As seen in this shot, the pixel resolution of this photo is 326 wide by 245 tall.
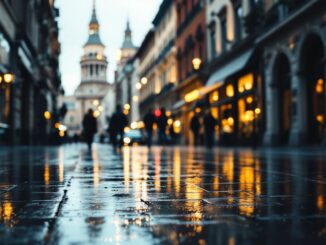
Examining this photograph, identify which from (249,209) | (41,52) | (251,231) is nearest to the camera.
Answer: (251,231)

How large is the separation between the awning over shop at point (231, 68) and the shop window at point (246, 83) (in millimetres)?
895

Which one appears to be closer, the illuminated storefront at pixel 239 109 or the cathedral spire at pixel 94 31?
the illuminated storefront at pixel 239 109

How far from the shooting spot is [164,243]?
7.79 feet

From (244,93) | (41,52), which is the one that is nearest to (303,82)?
(244,93)

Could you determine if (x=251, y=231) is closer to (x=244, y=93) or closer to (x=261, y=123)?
(x=261, y=123)

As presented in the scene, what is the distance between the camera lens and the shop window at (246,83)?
27981 mm

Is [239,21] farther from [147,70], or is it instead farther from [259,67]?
[147,70]

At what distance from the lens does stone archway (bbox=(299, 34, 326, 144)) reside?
2064 centimetres

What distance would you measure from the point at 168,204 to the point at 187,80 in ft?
131

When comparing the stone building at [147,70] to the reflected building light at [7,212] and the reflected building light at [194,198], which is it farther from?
the reflected building light at [7,212]

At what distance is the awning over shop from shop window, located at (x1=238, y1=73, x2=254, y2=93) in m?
0.90

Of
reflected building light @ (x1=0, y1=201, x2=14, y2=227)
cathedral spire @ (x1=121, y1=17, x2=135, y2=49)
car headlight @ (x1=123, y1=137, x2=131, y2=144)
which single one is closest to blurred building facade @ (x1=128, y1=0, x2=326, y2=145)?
car headlight @ (x1=123, y1=137, x2=131, y2=144)

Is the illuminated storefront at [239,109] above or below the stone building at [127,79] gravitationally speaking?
below

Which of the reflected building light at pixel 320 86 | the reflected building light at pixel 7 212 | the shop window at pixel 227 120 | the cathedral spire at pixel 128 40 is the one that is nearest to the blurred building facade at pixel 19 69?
the shop window at pixel 227 120
